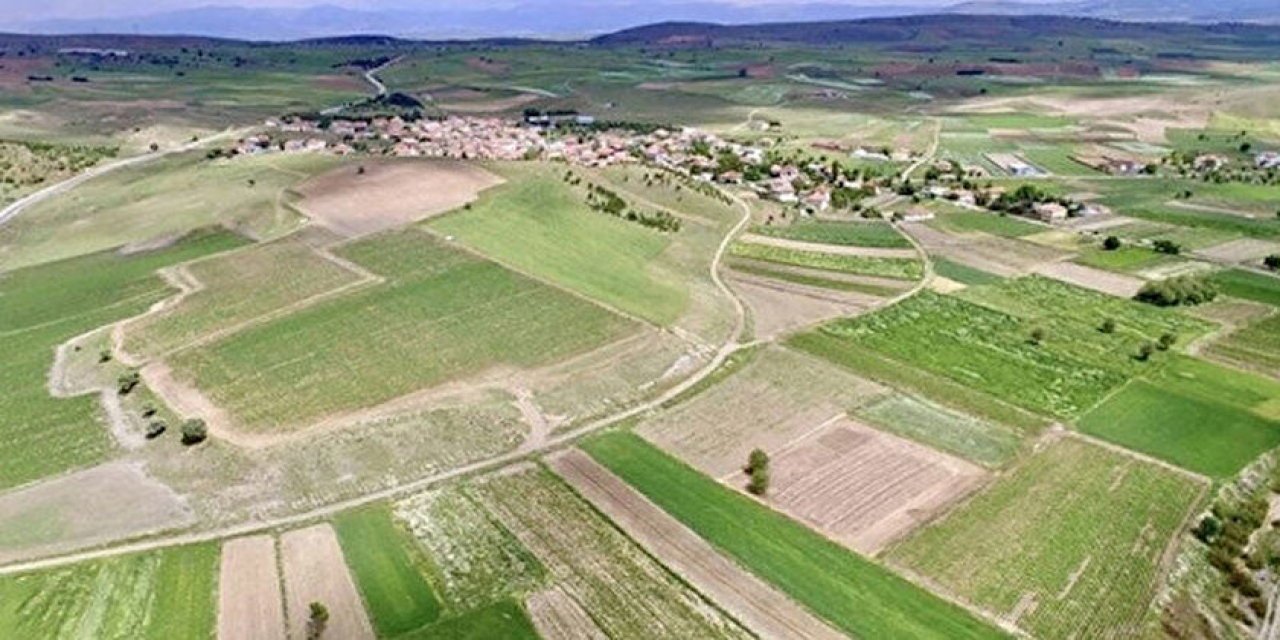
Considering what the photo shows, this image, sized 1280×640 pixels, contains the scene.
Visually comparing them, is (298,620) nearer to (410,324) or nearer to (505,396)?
(505,396)

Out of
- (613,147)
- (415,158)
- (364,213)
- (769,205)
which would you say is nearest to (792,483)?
(364,213)

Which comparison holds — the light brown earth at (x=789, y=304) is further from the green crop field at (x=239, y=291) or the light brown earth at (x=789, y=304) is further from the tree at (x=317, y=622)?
the tree at (x=317, y=622)

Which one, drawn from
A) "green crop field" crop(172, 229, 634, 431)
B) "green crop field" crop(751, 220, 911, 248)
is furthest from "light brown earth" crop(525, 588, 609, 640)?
"green crop field" crop(751, 220, 911, 248)

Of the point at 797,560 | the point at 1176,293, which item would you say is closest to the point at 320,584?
the point at 797,560

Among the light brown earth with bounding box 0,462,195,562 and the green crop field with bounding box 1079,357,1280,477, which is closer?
the light brown earth with bounding box 0,462,195,562

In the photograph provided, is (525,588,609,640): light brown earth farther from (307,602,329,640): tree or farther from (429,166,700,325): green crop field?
(429,166,700,325): green crop field

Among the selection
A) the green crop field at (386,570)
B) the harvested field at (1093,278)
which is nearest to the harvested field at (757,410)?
the green crop field at (386,570)
